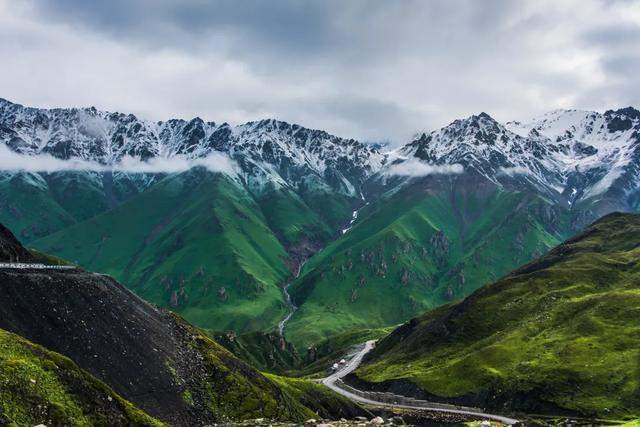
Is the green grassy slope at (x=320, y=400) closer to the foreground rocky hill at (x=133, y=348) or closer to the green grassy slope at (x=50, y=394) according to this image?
the foreground rocky hill at (x=133, y=348)

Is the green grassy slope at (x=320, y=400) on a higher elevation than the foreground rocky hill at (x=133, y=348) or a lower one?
lower

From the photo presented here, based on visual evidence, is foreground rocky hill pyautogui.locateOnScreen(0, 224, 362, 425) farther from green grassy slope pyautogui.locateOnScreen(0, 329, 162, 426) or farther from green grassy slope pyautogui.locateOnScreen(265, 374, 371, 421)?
green grassy slope pyautogui.locateOnScreen(265, 374, 371, 421)

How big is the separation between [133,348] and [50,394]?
34.7 meters

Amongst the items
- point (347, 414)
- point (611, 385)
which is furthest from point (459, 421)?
point (611, 385)

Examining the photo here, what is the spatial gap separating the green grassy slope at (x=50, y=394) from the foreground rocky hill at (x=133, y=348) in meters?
1.57

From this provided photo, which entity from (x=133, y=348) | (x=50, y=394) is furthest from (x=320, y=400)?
(x=50, y=394)

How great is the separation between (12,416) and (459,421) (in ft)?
415

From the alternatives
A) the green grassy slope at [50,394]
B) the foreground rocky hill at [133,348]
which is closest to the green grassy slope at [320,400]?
the foreground rocky hill at [133,348]

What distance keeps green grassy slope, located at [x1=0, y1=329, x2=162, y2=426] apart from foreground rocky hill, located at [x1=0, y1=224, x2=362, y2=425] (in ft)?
5.14

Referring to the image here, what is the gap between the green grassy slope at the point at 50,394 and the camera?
238ft

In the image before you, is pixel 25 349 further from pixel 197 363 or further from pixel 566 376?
pixel 566 376

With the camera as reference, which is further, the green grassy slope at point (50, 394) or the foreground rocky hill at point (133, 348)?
the foreground rocky hill at point (133, 348)

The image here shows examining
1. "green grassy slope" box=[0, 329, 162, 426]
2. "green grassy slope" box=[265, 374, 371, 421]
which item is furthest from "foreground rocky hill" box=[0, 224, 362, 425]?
"green grassy slope" box=[265, 374, 371, 421]

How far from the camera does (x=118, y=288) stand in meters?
133
